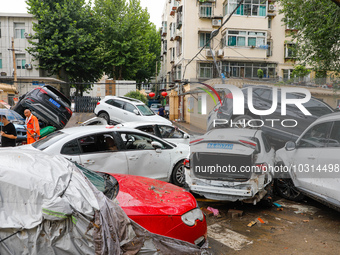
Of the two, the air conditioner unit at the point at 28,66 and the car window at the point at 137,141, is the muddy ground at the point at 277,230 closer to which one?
the car window at the point at 137,141

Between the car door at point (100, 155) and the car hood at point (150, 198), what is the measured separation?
5.87ft

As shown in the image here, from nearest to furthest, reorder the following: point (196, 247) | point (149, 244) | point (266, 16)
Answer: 1. point (149, 244)
2. point (196, 247)
3. point (266, 16)

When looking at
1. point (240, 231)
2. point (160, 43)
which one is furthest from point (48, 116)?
point (160, 43)

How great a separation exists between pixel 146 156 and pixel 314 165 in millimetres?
3319

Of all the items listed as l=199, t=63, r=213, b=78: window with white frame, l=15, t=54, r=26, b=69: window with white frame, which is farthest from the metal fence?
l=199, t=63, r=213, b=78: window with white frame

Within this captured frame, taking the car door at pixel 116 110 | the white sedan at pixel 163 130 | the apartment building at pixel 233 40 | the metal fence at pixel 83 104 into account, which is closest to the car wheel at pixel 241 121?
the white sedan at pixel 163 130

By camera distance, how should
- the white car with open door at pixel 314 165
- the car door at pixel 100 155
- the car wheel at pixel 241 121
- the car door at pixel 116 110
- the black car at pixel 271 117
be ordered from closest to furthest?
1. the white car with open door at pixel 314 165
2. the car door at pixel 100 155
3. the black car at pixel 271 117
4. the car wheel at pixel 241 121
5. the car door at pixel 116 110

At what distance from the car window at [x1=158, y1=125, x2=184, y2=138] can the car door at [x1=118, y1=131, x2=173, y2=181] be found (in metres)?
2.86

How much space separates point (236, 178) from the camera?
5.39m

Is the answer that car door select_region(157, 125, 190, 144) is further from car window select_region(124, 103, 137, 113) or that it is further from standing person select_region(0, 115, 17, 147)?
car window select_region(124, 103, 137, 113)

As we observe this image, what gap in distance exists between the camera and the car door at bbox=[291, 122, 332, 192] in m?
5.23

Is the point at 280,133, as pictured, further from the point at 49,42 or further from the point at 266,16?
the point at 49,42

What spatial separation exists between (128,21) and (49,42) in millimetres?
7784

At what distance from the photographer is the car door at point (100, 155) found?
5891mm
